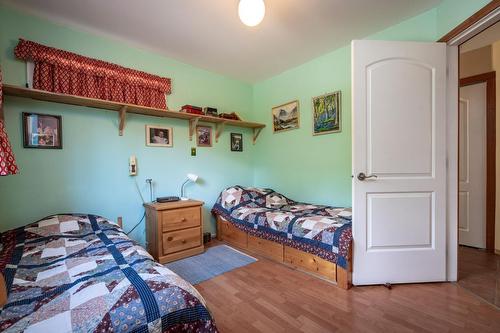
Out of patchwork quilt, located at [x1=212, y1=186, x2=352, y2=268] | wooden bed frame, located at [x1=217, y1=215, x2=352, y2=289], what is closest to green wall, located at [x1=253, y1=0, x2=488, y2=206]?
patchwork quilt, located at [x1=212, y1=186, x2=352, y2=268]

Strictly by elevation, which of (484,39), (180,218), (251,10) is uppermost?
(484,39)

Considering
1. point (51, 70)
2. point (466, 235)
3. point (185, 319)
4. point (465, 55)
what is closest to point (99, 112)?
point (51, 70)

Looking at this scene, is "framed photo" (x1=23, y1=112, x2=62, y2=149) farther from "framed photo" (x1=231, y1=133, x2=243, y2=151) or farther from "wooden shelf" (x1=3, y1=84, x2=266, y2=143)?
"framed photo" (x1=231, y1=133, x2=243, y2=151)

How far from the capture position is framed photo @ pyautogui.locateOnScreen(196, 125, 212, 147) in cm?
→ 308

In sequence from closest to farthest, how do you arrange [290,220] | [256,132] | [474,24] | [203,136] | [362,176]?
[474,24]
[362,176]
[290,220]
[203,136]
[256,132]

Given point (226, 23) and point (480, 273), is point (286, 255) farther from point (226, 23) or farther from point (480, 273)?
point (226, 23)

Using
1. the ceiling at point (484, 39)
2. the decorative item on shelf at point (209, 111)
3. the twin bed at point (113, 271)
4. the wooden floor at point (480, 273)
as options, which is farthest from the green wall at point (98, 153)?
the ceiling at point (484, 39)

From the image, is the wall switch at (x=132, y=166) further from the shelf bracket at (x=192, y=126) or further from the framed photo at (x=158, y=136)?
the shelf bracket at (x=192, y=126)

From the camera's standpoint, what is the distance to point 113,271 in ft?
3.62

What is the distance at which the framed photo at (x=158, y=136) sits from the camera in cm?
263

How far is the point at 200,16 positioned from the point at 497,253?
4.07 metres

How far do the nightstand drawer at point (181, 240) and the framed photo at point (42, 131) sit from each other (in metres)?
1.38

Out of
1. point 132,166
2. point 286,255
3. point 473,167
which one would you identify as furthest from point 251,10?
point 473,167

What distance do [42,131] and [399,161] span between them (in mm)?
3175
